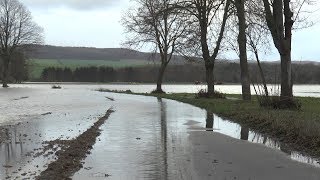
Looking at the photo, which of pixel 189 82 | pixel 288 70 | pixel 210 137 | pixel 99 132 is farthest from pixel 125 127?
pixel 189 82

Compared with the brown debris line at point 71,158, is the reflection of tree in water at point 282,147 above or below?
below

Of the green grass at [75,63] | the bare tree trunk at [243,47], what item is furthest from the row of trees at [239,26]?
the green grass at [75,63]

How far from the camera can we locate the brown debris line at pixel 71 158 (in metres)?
8.92

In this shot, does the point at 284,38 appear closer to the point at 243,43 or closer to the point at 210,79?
the point at 243,43

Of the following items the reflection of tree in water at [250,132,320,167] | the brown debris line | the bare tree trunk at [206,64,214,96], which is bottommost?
the reflection of tree in water at [250,132,320,167]

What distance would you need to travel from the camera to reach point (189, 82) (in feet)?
468

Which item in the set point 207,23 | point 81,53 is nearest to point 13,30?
point 207,23

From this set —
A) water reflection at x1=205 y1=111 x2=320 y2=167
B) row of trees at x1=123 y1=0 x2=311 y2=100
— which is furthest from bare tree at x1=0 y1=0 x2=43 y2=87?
water reflection at x1=205 y1=111 x2=320 y2=167

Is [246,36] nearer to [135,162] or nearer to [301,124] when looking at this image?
[301,124]

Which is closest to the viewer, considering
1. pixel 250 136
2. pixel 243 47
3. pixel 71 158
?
pixel 71 158

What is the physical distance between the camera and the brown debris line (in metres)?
8.92

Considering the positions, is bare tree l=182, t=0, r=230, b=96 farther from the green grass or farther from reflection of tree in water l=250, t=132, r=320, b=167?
the green grass

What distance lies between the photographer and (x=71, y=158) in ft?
35.0

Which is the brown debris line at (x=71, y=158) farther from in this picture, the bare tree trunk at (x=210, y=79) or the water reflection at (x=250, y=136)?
the bare tree trunk at (x=210, y=79)
